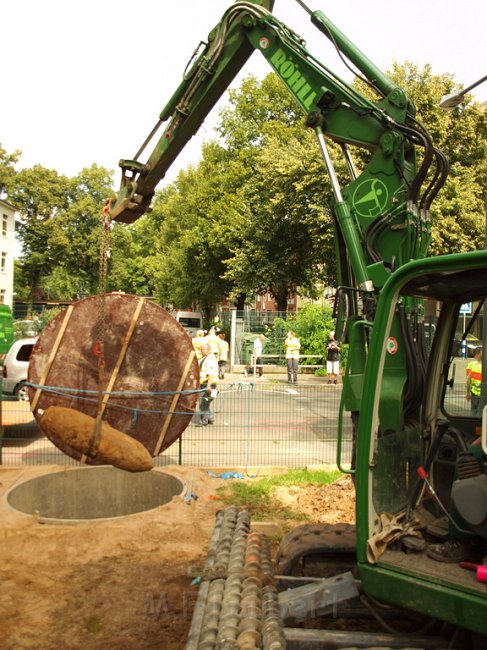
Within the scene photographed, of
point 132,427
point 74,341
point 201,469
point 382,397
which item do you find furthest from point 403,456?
point 201,469

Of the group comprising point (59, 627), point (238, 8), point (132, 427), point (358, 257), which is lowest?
point (59, 627)

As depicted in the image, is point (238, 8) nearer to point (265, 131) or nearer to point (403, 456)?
point (403, 456)

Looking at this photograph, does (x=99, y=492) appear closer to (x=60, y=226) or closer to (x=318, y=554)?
(x=318, y=554)

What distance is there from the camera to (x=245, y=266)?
29906 mm

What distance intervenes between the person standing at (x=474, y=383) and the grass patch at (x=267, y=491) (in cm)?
375

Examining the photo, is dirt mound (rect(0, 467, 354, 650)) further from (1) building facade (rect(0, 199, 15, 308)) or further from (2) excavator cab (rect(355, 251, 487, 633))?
(1) building facade (rect(0, 199, 15, 308))

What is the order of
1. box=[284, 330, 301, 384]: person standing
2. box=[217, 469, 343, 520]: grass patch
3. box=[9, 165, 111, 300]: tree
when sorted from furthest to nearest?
box=[9, 165, 111, 300]: tree < box=[284, 330, 301, 384]: person standing < box=[217, 469, 343, 520]: grass patch

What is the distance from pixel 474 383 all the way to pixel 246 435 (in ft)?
23.1

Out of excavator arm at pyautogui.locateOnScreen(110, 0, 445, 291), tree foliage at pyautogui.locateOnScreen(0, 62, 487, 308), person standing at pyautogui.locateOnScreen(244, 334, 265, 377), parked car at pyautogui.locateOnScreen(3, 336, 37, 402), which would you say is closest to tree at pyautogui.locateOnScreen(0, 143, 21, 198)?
tree foliage at pyautogui.locateOnScreen(0, 62, 487, 308)

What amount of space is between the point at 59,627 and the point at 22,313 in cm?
3692

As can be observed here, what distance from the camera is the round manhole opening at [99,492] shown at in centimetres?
807

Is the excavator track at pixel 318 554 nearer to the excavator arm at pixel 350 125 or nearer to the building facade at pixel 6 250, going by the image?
the excavator arm at pixel 350 125

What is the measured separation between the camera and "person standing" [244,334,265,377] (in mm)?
23531

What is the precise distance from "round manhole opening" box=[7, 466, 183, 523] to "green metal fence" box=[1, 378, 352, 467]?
0.76 meters
